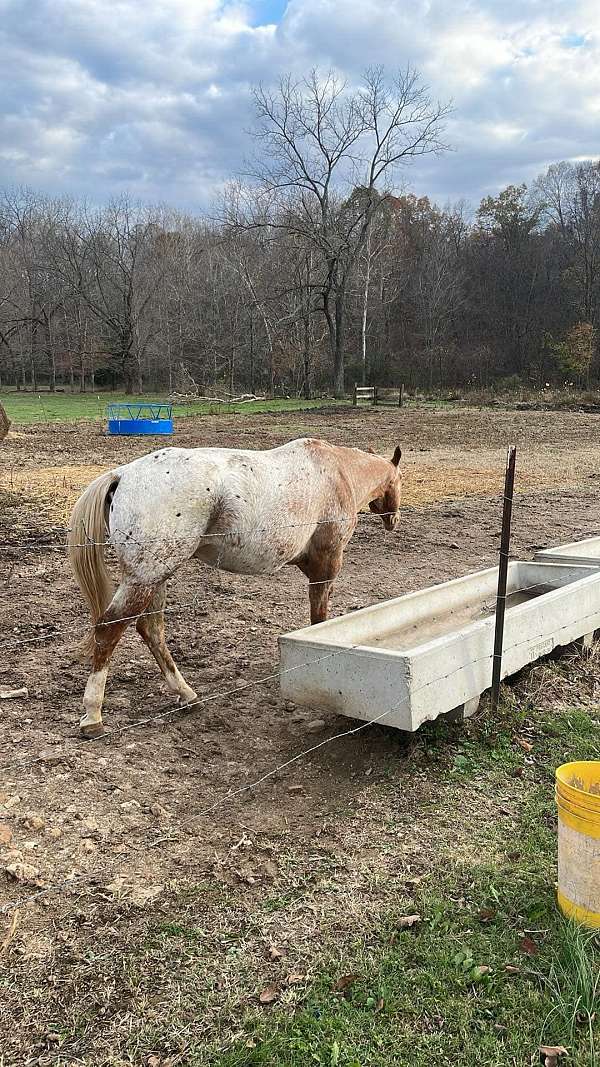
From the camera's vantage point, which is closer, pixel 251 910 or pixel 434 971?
pixel 434 971

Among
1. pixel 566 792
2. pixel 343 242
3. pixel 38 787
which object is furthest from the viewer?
pixel 343 242

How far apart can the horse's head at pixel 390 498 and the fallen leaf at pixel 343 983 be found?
11.7ft

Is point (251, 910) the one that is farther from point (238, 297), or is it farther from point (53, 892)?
point (238, 297)

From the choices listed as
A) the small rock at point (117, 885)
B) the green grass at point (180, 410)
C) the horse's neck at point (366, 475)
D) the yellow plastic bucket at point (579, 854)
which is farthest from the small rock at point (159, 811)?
the green grass at point (180, 410)

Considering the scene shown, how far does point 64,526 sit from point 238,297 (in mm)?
40313

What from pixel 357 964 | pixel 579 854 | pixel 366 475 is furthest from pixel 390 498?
pixel 357 964

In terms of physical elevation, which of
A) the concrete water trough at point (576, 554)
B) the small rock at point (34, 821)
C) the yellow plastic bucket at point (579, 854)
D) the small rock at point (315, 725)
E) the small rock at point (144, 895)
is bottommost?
the small rock at point (315, 725)

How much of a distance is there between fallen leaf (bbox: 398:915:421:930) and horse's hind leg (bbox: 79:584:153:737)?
196cm

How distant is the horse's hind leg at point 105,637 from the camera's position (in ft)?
12.4

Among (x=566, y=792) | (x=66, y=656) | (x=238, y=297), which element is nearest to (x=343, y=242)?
(x=238, y=297)

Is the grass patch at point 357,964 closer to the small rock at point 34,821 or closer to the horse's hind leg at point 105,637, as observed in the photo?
the small rock at point 34,821

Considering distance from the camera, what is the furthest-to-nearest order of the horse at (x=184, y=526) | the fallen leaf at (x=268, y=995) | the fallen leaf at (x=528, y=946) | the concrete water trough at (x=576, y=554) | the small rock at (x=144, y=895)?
the concrete water trough at (x=576, y=554) < the horse at (x=184, y=526) < the small rock at (x=144, y=895) < the fallen leaf at (x=528, y=946) < the fallen leaf at (x=268, y=995)

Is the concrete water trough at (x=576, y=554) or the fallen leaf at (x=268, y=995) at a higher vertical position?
the concrete water trough at (x=576, y=554)

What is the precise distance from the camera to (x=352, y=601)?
6.30 meters
